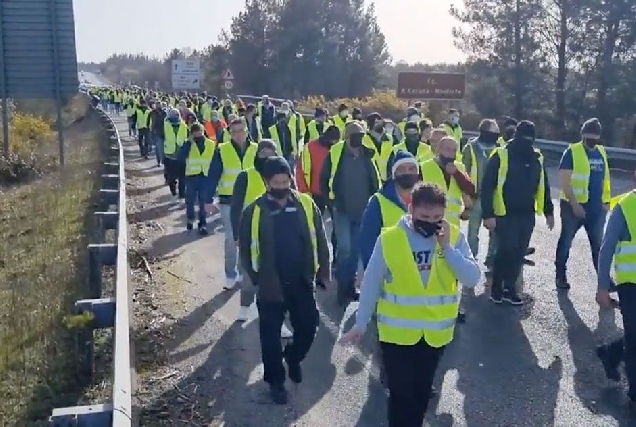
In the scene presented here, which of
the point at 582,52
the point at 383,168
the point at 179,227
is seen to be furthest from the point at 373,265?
the point at 582,52

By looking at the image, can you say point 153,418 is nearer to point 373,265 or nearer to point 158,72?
point 373,265

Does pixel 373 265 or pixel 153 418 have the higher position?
pixel 373 265

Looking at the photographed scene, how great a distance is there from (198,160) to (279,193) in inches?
284

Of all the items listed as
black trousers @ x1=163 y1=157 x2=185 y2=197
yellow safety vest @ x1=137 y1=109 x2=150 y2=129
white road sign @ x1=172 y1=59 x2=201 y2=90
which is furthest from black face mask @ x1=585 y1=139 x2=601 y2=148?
white road sign @ x1=172 y1=59 x2=201 y2=90

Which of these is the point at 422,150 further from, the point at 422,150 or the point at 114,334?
the point at 114,334

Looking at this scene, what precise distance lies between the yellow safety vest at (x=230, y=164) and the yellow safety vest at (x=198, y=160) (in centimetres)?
277

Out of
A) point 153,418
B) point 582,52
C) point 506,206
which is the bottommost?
point 153,418

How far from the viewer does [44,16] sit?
2097cm

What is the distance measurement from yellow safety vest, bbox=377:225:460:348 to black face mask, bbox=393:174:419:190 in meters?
1.73

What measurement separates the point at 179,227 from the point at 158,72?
12516 centimetres

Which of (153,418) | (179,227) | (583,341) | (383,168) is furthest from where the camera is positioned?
(179,227)

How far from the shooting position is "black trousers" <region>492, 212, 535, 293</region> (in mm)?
8914

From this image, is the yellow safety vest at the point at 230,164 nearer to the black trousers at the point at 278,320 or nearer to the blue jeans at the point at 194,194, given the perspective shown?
the blue jeans at the point at 194,194

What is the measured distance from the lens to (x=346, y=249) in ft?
30.7
